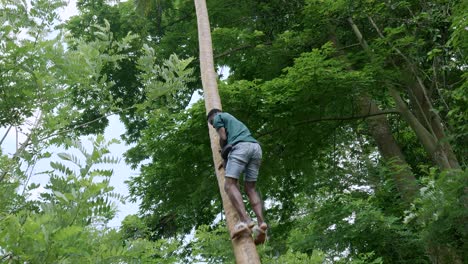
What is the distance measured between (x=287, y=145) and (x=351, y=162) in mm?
6168

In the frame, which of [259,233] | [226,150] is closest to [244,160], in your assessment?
[226,150]

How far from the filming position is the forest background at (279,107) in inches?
167

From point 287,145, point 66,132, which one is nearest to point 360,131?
point 287,145

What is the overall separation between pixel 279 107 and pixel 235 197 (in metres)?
5.36

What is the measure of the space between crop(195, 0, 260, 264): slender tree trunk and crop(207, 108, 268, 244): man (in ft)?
0.31

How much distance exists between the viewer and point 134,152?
13.1 meters

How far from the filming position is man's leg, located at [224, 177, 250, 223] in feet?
13.1

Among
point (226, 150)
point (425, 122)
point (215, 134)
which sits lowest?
point (226, 150)

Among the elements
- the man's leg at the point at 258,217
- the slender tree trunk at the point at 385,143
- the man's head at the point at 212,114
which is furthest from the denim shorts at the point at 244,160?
the slender tree trunk at the point at 385,143

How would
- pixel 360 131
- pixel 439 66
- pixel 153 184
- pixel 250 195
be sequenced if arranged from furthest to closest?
pixel 360 131, pixel 153 184, pixel 439 66, pixel 250 195

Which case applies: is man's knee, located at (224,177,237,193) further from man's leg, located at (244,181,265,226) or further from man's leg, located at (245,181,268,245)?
man's leg, located at (244,181,265,226)

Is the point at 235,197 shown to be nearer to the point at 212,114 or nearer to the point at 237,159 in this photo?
the point at 237,159

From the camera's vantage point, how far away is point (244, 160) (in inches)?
181

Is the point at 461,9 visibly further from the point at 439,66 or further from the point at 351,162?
the point at 351,162
